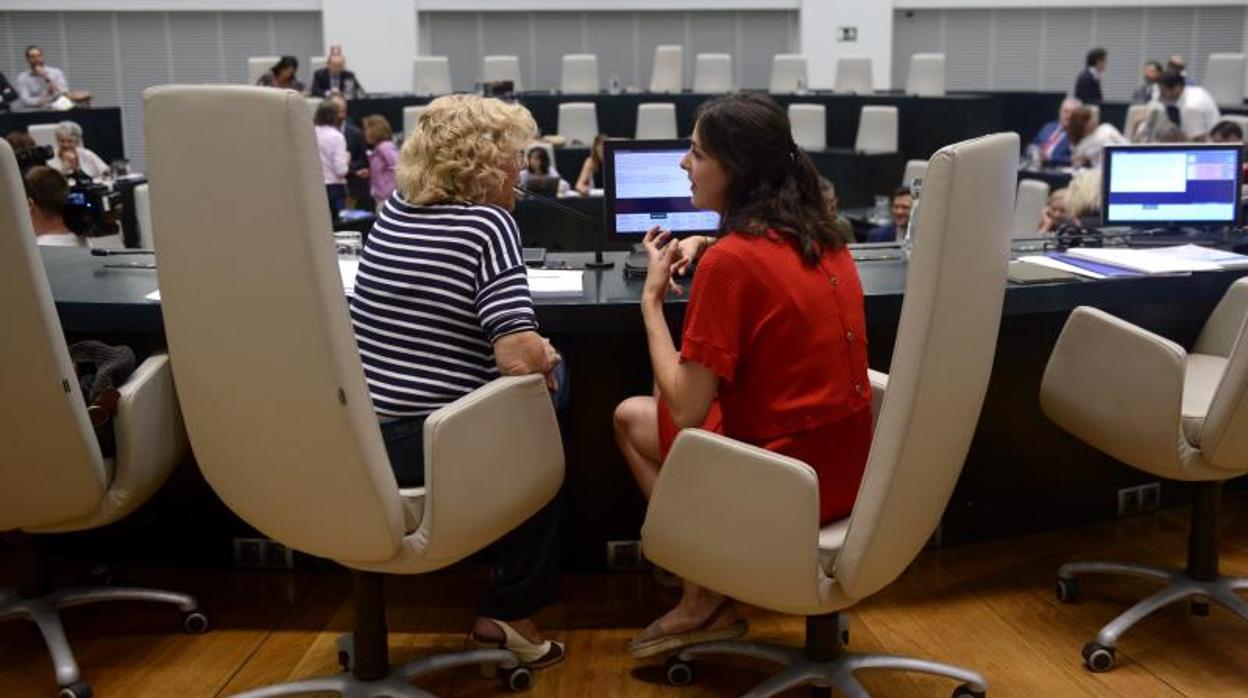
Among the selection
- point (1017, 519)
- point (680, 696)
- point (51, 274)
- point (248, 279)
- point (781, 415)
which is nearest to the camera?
point (248, 279)

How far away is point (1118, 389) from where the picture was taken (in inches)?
115

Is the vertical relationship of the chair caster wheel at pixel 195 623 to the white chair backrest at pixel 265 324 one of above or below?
below

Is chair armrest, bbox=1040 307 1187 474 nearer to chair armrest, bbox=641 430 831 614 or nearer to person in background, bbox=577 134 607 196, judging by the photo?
chair armrest, bbox=641 430 831 614

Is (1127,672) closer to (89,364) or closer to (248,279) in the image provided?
(248,279)

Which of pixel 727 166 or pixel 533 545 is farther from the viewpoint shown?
pixel 533 545

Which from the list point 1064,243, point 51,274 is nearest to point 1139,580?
point 1064,243

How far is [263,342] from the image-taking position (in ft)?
7.23

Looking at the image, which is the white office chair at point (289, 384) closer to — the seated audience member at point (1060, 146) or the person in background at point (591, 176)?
the person in background at point (591, 176)

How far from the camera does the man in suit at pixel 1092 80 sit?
40.8 ft

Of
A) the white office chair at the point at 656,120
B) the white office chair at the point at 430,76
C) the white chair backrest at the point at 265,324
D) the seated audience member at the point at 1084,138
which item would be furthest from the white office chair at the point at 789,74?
the white chair backrest at the point at 265,324

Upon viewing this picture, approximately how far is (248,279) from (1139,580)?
2277 mm

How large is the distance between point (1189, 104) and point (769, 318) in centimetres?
901

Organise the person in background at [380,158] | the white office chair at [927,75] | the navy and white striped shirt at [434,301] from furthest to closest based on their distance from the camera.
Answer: the white office chair at [927,75] → the person in background at [380,158] → the navy and white striped shirt at [434,301]

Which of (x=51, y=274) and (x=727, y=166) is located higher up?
(x=727, y=166)
